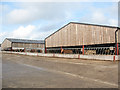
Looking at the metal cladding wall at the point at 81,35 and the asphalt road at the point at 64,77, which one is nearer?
the asphalt road at the point at 64,77

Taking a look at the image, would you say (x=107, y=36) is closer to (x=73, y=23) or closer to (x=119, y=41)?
(x=119, y=41)

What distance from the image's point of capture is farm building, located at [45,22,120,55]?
2213cm

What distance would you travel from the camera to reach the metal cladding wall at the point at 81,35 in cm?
2395

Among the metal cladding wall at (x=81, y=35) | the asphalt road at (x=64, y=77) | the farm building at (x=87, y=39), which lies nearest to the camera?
the asphalt road at (x=64, y=77)

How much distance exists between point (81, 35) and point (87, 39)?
2076 mm

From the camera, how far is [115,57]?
16812 mm

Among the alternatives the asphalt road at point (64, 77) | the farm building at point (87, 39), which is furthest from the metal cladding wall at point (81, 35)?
the asphalt road at point (64, 77)

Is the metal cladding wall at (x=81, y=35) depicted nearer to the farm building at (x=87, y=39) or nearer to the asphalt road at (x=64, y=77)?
the farm building at (x=87, y=39)

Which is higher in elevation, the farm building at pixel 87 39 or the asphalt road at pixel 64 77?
the farm building at pixel 87 39

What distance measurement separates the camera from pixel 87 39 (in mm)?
27203

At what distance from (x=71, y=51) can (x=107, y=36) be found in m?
8.59

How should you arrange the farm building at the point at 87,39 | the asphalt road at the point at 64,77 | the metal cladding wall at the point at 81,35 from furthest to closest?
1. the metal cladding wall at the point at 81,35
2. the farm building at the point at 87,39
3. the asphalt road at the point at 64,77

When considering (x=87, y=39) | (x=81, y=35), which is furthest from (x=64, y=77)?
(x=81, y=35)

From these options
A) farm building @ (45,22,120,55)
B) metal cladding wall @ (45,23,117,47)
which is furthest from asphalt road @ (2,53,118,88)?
metal cladding wall @ (45,23,117,47)
